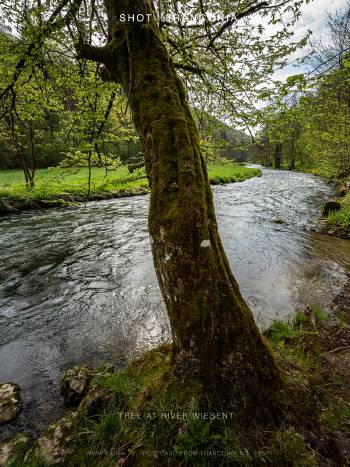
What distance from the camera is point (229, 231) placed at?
10.9 meters

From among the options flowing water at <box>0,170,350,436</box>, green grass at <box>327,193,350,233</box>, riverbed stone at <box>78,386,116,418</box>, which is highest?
green grass at <box>327,193,350,233</box>

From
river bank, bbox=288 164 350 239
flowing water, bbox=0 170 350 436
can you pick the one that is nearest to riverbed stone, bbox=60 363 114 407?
flowing water, bbox=0 170 350 436

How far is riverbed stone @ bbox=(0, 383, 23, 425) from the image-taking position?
311 centimetres

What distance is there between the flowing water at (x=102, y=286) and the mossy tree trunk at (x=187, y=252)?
2.35 metres

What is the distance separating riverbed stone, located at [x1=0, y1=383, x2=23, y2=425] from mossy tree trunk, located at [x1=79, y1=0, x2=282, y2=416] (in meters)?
2.40

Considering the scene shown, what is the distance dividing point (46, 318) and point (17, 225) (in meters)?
8.58

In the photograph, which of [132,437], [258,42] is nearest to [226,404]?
[132,437]

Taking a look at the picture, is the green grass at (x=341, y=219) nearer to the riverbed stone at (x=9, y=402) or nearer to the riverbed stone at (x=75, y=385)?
the riverbed stone at (x=75, y=385)

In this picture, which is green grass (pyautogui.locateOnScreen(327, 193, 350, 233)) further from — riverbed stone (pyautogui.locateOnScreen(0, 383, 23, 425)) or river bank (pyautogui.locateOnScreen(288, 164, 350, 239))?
riverbed stone (pyautogui.locateOnScreen(0, 383, 23, 425))

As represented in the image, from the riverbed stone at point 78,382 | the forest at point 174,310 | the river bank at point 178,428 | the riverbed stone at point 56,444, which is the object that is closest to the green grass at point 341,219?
the forest at point 174,310

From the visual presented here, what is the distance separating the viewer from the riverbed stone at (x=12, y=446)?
255cm

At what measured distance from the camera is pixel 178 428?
7.10ft

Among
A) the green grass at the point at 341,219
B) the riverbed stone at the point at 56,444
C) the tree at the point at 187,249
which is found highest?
the tree at the point at 187,249

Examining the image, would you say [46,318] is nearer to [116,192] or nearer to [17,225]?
[17,225]
